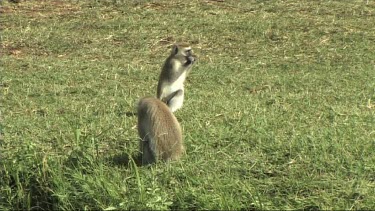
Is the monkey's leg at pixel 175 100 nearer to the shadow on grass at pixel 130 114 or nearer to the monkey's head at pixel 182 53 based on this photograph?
→ the shadow on grass at pixel 130 114

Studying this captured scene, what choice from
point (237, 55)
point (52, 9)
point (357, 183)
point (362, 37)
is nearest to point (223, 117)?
point (357, 183)

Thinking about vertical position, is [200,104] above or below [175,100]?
below

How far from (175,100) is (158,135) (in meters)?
1.97

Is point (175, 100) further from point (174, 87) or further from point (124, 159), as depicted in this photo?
point (124, 159)

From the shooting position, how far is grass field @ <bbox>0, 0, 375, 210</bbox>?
5602 millimetres

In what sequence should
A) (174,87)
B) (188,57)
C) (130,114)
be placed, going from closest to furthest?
(130,114), (174,87), (188,57)

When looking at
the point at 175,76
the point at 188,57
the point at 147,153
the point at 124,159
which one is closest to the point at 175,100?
the point at 175,76

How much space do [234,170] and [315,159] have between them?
67 centimetres

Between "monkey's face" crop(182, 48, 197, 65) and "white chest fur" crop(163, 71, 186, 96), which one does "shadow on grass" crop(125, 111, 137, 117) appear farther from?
"monkey's face" crop(182, 48, 197, 65)

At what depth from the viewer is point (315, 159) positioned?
585 cm

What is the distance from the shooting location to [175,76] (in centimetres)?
832

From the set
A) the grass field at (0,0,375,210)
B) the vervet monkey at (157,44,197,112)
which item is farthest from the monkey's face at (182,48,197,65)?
the grass field at (0,0,375,210)

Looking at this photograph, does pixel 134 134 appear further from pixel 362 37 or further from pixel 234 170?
pixel 362 37

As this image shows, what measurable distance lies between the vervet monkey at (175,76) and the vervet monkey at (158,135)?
5.83 ft
